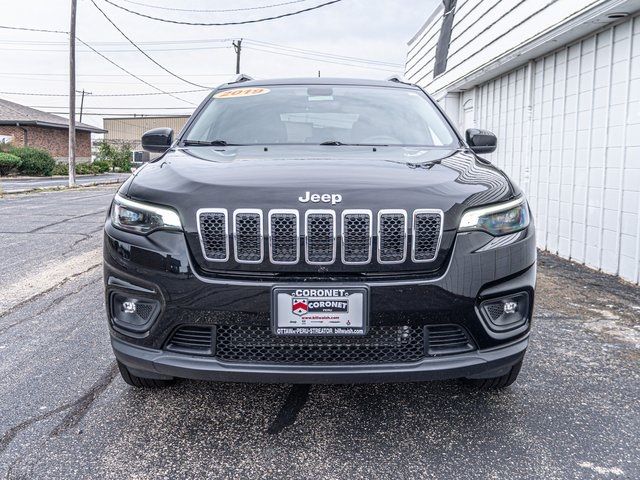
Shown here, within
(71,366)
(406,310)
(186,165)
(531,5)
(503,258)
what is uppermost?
(531,5)

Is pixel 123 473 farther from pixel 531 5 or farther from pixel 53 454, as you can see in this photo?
pixel 531 5

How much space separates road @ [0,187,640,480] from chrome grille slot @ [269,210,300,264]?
0.80m

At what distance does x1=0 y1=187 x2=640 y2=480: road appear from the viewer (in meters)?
2.25

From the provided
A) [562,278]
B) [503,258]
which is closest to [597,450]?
[503,258]

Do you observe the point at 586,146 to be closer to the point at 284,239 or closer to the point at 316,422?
the point at 316,422

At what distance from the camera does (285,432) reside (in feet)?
8.30

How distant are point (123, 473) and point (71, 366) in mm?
1264

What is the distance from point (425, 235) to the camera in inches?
89.6

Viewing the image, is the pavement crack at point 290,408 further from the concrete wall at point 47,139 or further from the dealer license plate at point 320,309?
the concrete wall at point 47,139

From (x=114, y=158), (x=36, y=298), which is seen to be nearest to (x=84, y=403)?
(x=36, y=298)

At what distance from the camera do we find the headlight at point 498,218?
234 centimetres

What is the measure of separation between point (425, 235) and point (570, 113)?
17.5ft

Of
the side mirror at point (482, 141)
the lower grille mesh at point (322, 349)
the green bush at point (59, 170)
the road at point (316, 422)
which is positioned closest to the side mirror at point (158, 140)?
the road at point (316, 422)

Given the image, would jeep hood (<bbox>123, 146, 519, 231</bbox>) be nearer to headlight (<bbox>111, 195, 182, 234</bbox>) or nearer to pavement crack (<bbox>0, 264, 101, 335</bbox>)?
headlight (<bbox>111, 195, 182, 234</bbox>)
